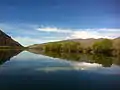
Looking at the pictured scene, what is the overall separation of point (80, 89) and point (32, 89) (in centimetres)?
130

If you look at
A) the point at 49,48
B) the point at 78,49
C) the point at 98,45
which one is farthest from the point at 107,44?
the point at 49,48

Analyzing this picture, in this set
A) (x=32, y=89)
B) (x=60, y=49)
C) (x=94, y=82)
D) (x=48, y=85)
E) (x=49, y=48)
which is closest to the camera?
(x=32, y=89)

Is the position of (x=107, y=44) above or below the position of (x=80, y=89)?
above

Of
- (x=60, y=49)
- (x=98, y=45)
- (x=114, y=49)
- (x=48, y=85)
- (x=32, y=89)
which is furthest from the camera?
(x=60, y=49)

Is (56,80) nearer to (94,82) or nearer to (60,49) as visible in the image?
(94,82)

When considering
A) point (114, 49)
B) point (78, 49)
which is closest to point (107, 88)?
point (114, 49)

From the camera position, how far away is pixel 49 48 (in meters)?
46.8

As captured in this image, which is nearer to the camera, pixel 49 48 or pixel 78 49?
pixel 78 49

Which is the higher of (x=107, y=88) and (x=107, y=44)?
(x=107, y=44)

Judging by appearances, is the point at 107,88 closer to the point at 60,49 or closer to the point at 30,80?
the point at 30,80

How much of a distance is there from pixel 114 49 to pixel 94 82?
19.6 metres

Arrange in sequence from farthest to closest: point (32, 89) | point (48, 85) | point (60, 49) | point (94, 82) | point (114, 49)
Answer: point (60, 49)
point (114, 49)
point (94, 82)
point (48, 85)
point (32, 89)

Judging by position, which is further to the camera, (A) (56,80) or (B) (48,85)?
(A) (56,80)

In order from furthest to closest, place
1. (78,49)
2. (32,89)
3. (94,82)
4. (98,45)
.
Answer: (78,49) < (98,45) < (94,82) < (32,89)
